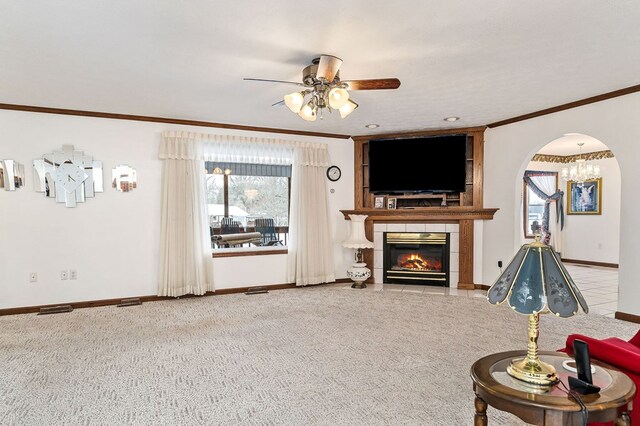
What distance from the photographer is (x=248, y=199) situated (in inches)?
240

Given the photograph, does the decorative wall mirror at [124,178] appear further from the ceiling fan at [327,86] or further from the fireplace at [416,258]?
the fireplace at [416,258]

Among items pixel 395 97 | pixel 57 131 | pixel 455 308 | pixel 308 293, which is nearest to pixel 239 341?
pixel 308 293

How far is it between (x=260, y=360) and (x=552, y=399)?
2297 mm

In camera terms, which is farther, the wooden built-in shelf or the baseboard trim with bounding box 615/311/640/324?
the wooden built-in shelf

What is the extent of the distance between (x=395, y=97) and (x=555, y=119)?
7.25 feet

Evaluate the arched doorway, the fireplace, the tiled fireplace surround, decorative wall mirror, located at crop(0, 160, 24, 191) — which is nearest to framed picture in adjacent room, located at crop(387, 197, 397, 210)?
the tiled fireplace surround

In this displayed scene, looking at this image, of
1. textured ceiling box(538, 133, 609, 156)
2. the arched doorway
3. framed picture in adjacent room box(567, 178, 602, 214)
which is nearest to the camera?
textured ceiling box(538, 133, 609, 156)

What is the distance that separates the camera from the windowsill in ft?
18.6

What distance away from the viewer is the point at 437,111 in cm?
490

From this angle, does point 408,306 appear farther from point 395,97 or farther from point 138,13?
point 138,13

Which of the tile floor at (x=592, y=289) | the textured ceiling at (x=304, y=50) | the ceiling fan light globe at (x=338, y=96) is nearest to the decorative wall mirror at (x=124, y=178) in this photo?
the textured ceiling at (x=304, y=50)

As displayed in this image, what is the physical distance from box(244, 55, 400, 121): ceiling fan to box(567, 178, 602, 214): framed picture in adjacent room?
755 centimetres

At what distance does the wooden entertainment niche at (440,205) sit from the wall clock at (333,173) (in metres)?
0.35

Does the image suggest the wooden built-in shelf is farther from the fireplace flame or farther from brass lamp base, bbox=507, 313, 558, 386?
brass lamp base, bbox=507, 313, 558, 386
